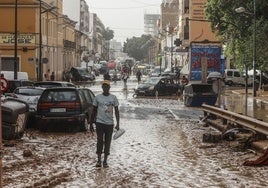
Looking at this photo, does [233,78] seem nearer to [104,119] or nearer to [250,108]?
[250,108]

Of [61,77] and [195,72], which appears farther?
[61,77]

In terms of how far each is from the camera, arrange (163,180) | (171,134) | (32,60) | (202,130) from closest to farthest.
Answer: (163,180) → (171,134) → (202,130) → (32,60)

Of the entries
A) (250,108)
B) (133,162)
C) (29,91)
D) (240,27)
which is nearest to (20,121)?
(133,162)

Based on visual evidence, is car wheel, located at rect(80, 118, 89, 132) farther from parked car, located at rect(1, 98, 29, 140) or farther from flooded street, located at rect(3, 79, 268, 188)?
parked car, located at rect(1, 98, 29, 140)

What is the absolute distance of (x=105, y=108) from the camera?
12289mm

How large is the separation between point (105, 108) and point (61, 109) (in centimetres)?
771

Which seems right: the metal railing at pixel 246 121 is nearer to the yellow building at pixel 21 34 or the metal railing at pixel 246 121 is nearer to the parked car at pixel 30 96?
the parked car at pixel 30 96

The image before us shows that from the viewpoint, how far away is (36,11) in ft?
191

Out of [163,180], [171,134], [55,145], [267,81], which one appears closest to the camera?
[163,180]

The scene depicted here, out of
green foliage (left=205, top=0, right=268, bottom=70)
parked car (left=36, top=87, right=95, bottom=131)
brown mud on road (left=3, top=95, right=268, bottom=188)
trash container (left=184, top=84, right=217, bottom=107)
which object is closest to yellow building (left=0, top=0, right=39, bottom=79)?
green foliage (left=205, top=0, right=268, bottom=70)

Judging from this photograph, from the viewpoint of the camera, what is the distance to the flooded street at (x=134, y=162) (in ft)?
33.8

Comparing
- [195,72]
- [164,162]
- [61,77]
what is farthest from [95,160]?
[61,77]

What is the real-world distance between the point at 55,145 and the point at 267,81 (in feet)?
164

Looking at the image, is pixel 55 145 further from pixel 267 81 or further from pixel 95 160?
pixel 267 81
